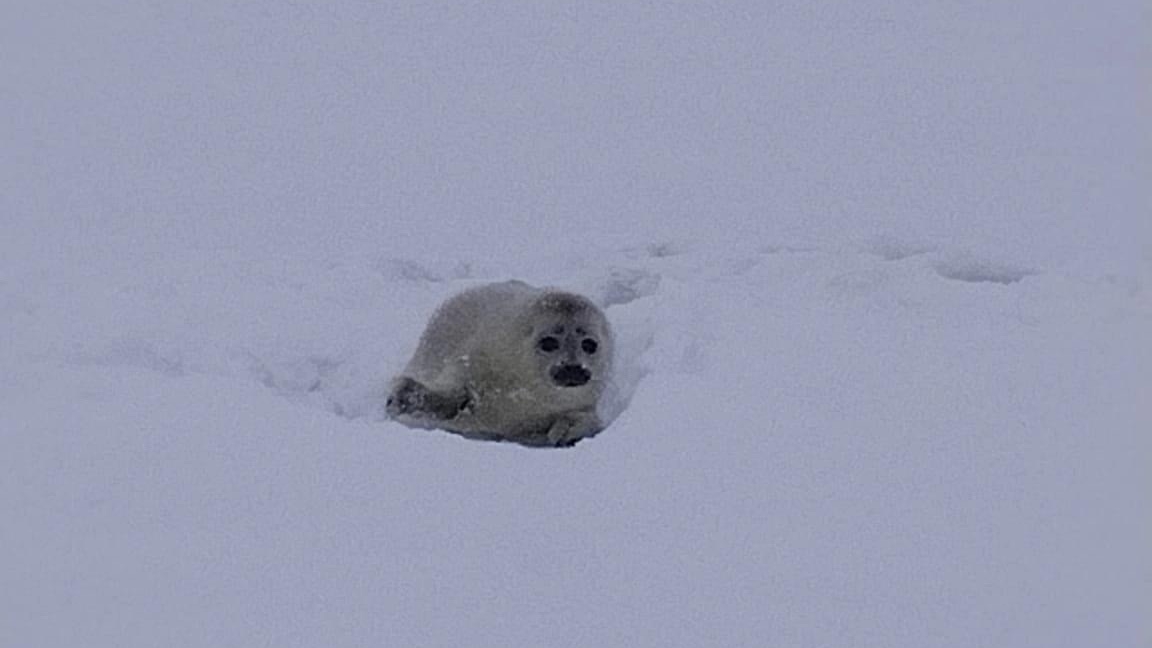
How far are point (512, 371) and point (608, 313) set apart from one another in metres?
0.54

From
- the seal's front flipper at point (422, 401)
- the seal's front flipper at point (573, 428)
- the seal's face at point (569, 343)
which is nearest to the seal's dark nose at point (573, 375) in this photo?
the seal's face at point (569, 343)

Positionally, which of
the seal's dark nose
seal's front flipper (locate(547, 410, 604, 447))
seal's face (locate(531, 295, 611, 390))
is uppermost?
seal's face (locate(531, 295, 611, 390))

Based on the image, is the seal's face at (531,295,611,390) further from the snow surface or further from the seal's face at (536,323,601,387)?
the snow surface

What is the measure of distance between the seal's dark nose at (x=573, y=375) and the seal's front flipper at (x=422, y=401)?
499 mm

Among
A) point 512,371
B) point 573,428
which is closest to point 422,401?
point 512,371

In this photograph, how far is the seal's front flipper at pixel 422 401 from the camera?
6266 mm

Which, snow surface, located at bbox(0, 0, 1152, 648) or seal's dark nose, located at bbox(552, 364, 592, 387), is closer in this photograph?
snow surface, located at bbox(0, 0, 1152, 648)

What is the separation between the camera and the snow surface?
3775mm

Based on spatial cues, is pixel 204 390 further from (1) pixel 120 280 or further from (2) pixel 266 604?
(1) pixel 120 280

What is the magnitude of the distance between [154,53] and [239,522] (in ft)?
28.6

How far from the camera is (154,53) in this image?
11984 mm

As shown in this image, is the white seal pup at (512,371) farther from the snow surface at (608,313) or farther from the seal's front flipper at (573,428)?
the snow surface at (608,313)

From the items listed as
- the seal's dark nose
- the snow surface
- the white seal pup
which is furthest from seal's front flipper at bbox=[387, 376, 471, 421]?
the seal's dark nose

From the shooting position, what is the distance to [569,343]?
6238 millimetres
